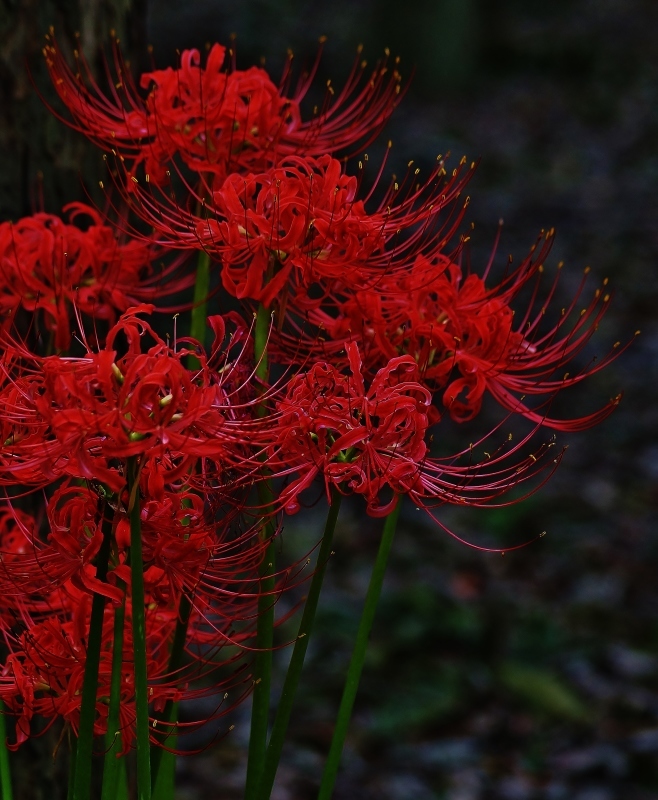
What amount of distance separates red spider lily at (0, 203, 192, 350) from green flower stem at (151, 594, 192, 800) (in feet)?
1.40

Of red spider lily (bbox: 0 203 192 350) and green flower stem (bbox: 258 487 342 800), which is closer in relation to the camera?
green flower stem (bbox: 258 487 342 800)

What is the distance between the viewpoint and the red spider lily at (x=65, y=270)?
142cm

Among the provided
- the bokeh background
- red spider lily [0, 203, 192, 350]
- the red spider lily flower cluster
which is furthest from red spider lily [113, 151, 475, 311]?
the bokeh background

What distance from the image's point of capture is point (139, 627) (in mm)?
1078

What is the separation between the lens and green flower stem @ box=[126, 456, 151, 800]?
102 cm

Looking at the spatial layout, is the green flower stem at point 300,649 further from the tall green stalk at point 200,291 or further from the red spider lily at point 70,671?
the tall green stalk at point 200,291

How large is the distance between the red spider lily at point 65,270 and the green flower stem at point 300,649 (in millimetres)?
449

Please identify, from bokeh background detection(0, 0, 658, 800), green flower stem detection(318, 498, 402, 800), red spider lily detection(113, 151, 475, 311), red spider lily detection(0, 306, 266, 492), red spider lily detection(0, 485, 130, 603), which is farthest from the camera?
bokeh background detection(0, 0, 658, 800)

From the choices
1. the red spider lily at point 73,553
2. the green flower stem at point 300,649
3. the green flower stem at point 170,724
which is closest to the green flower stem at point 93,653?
the red spider lily at point 73,553

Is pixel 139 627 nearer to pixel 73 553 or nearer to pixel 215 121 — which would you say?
pixel 73 553

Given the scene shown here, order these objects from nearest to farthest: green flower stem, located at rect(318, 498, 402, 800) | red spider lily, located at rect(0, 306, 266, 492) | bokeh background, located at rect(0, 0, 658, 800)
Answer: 1. red spider lily, located at rect(0, 306, 266, 492)
2. green flower stem, located at rect(318, 498, 402, 800)
3. bokeh background, located at rect(0, 0, 658, 800)

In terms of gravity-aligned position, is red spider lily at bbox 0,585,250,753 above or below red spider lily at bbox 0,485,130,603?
below

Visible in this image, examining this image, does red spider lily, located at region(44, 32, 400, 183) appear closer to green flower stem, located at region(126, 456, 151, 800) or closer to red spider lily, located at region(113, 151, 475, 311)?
red spider lily, located at region(113, 151, 475, 311)

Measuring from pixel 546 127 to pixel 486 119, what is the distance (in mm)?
499
